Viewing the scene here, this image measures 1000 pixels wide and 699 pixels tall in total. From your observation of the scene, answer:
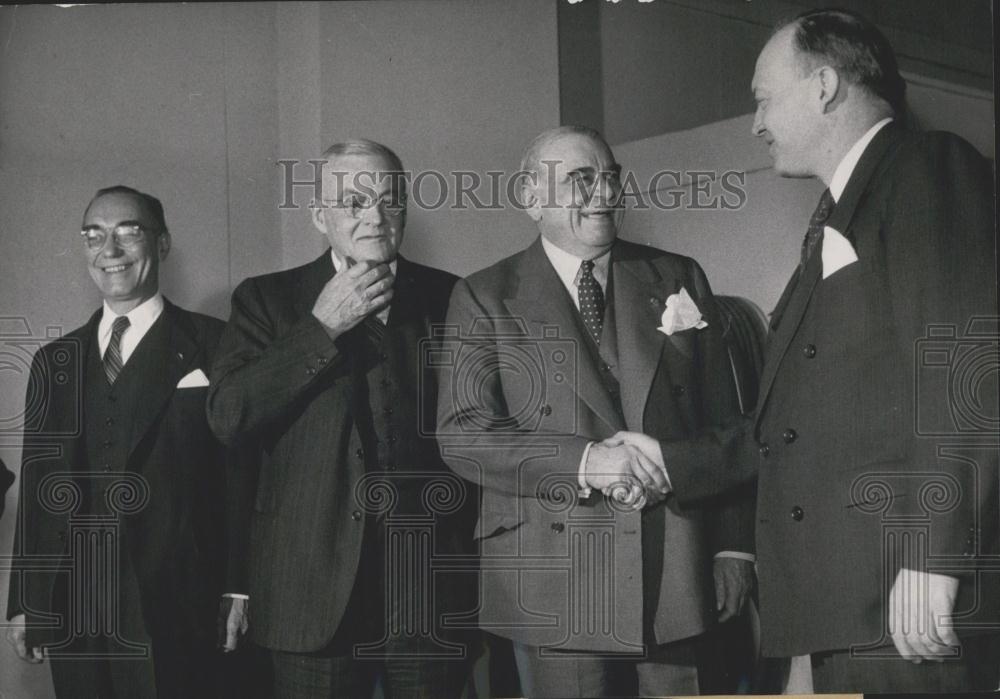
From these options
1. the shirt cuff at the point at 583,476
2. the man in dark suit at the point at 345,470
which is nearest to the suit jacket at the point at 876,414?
the shirt cuff at the point at 583,476

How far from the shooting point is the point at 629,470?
2678mm

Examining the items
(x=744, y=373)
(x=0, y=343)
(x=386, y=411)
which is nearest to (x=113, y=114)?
(x=0, y=343)

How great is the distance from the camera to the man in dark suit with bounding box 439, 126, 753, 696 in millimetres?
2682

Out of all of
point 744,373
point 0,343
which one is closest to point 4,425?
point 0,343

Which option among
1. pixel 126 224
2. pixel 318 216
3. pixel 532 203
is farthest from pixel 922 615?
pixel 126 224

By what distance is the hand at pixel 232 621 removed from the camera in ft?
8.91

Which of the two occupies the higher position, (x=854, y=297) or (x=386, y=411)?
(x=854, y=297)

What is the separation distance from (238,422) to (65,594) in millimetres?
568

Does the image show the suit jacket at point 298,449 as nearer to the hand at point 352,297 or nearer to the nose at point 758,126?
the hand at point 352,297

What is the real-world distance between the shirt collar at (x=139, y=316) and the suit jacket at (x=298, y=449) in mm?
190

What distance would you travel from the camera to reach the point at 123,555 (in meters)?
2.75

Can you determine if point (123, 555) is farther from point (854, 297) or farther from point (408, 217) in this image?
point (854, 297)

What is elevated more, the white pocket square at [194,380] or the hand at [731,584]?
the white pocket square at [194,380]

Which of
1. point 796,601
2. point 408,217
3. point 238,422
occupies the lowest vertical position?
point 796,601
